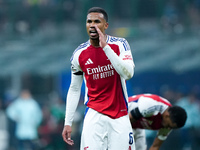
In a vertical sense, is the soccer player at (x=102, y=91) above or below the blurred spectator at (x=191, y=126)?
above

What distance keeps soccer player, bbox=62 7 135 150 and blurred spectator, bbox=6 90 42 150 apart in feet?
26.4

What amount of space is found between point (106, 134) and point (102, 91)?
492mm

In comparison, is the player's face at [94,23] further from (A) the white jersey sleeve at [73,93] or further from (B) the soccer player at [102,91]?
(A) the white jersey sleeve at [73,93]

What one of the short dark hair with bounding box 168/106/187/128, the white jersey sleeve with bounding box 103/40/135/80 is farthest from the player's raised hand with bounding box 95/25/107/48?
the short dark hair with bounding box 168/106/187/128

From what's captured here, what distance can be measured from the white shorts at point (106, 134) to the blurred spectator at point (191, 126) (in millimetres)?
8783

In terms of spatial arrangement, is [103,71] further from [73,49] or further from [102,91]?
[73,49]

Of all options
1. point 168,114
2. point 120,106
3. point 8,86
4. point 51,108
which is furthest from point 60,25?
point 120,106

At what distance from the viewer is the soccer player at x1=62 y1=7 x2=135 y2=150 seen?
20.4 ft

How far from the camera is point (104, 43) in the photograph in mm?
5871

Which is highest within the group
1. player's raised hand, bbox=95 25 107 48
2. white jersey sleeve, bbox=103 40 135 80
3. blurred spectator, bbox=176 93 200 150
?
player's raised hand, bbox=95 25 107 48

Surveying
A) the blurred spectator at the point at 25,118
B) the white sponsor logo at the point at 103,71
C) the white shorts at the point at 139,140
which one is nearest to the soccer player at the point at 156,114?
the white shorts at the point at 139,140

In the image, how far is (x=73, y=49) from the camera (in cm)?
1706

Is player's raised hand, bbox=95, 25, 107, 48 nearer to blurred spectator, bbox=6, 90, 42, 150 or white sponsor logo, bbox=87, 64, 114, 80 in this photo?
white sponsor logo, bbox=87, 64, 114, 80

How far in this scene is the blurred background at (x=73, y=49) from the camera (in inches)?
594
